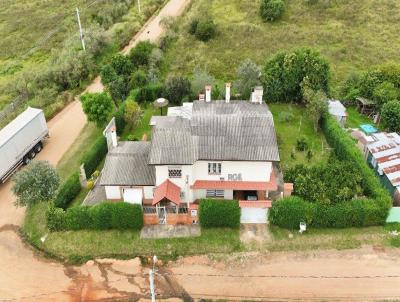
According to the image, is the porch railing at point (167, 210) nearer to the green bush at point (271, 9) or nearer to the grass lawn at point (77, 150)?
the grass lawn at point (77, 150)

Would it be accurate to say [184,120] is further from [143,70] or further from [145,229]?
[143,70]

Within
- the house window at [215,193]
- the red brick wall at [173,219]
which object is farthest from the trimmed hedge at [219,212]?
the house window at [215,193]

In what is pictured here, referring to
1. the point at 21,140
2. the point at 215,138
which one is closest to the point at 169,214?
the point at 215,138

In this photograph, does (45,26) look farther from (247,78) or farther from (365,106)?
(365,106)

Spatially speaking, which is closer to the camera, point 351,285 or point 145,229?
point 351,285

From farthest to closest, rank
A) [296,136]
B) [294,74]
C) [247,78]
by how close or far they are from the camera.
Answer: [247,78] → [294,74] → [296,136]

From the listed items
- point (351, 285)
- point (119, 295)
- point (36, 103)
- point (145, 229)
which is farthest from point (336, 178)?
point (36, 103)
